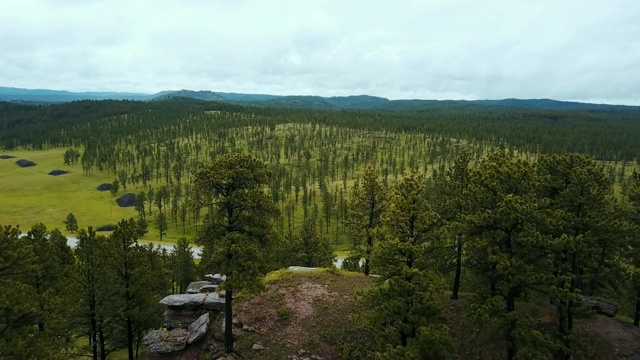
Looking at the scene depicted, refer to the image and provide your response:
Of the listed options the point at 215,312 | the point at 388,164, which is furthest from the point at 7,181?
the point at 215,312

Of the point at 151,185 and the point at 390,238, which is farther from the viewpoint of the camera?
the point at 151,185

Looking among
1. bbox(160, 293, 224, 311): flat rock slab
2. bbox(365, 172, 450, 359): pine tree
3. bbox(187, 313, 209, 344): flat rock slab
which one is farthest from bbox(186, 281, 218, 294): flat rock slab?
bbox(365, 172, 450, 359): pine tree

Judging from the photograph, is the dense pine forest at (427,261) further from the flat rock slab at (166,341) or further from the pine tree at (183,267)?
the pine tree at (183,267)

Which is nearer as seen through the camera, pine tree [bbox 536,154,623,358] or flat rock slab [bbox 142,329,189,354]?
pine tree [bbox 536,154,623,358]

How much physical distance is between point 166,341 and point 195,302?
14.3 feet

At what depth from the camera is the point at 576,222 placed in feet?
89.3

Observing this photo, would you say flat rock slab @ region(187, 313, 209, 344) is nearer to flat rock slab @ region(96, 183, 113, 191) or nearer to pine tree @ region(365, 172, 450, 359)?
pine tree @ region(365, 172, 450, 359)

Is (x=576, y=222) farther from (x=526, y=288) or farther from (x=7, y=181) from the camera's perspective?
(x=7, y=181)

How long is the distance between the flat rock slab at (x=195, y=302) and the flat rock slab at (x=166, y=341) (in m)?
2.68

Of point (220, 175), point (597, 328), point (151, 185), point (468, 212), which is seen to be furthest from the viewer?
point (151, 185)

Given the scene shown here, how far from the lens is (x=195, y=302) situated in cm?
3731

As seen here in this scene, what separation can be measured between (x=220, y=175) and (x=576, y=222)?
80.6 feet

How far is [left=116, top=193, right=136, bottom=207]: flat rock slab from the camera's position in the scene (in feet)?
509

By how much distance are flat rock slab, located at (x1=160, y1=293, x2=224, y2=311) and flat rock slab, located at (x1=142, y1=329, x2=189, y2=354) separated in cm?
268
